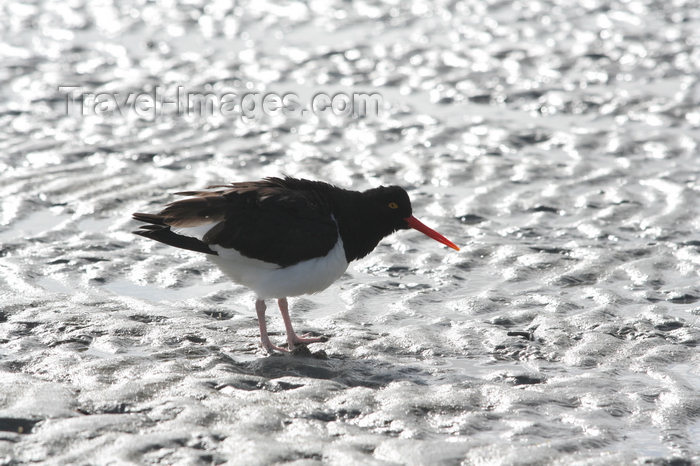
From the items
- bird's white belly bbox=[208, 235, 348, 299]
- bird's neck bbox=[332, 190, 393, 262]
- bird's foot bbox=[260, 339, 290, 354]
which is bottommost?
bird's foot bbox=[260, 339, 290, 354]

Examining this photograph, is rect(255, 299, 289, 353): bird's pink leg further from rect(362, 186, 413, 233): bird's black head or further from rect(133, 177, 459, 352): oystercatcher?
rect(362, 186, 413, 233): bird's black head

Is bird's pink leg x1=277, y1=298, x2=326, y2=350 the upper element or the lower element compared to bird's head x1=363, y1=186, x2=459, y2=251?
lower

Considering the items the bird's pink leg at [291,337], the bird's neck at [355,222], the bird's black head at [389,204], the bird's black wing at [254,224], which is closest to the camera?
the bird's black wing at [254,224]

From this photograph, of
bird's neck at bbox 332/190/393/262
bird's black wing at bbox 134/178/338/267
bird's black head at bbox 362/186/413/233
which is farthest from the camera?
bird's black head at bbox 362/186/413/233

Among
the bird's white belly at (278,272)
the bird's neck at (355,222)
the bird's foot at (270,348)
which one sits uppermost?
the bird's neck at (355,222)

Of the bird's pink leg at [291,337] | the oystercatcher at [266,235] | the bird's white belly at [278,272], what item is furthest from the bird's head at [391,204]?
the bird's pink leg at [291,337]

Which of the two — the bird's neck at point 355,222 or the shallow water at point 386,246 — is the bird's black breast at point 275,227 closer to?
the bird's neck at point 355,222

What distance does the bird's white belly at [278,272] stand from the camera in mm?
7117

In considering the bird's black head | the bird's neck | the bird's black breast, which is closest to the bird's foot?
the bird's black breast

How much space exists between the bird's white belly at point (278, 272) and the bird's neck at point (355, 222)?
0.71ft

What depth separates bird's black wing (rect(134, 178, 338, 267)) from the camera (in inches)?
278

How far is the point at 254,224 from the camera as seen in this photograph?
23.4ft

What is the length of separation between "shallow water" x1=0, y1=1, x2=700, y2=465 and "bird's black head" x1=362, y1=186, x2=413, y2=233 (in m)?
0.78

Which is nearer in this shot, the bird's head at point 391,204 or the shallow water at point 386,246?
the shallow water at point 386,246
